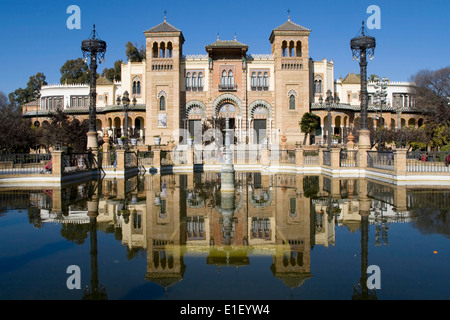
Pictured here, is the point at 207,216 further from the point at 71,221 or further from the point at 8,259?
the point at 8,259

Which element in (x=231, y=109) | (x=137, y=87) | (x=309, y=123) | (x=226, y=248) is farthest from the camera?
(x=137, y=87)

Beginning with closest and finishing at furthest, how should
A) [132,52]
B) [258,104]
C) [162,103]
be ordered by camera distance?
[162,103]
[258,104]
[132,52]

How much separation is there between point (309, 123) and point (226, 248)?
33.5 meters

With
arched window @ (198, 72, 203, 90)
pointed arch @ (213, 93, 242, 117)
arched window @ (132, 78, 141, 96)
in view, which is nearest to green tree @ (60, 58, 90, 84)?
arched window @ (132, 78, 141, 96)

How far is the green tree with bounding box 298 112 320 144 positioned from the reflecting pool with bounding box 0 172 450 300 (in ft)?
90.4

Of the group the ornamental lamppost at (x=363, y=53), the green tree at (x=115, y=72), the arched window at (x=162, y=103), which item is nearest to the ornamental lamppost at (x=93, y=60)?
the ornamental lamppost at (x=363, y=53)

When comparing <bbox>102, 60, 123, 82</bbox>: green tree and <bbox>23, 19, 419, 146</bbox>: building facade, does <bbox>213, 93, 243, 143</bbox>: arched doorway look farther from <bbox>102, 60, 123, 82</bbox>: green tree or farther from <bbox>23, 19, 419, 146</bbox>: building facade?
<bbox>102, 60, 123, 82</bbox>: green tree

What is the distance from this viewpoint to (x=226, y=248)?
19.3 ft

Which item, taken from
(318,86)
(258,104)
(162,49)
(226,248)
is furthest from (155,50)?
(226,248)

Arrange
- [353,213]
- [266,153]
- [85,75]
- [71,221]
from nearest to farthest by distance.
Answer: [71,221], [353,213], [266,153], [85,75]

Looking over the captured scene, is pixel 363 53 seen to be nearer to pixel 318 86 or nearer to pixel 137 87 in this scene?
pixel 318 86
